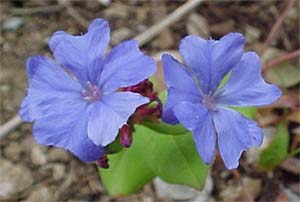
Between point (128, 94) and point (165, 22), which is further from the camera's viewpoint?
point (165, 22)

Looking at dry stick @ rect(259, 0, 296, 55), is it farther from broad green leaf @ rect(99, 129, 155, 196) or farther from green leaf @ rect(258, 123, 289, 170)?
broad green leaf @ rect(99, 129, 155, 196)

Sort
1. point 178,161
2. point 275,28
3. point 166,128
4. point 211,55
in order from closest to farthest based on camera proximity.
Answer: point 211,55
point 166,128
point 178,161
point 275,28

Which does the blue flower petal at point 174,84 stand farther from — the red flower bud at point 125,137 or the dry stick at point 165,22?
the dry stick at point 165,22

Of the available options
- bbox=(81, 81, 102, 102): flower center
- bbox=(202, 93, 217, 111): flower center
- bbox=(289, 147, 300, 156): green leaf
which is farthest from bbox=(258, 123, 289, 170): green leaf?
bbox=(81, 81, 102, 102): flower center

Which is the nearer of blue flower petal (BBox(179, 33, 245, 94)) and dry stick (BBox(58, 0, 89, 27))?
blue flower petal (BBox(179, 33, 245, 94))

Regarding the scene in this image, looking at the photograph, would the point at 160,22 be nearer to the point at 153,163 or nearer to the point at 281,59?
the point at 281,59

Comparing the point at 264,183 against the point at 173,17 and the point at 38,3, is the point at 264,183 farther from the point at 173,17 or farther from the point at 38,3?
the point at 38,3

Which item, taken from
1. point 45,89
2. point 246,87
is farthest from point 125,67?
point 246,87

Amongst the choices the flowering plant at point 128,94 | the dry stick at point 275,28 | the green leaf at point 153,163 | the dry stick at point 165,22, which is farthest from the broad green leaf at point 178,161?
the dry stick at point 275,28

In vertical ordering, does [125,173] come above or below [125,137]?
below
